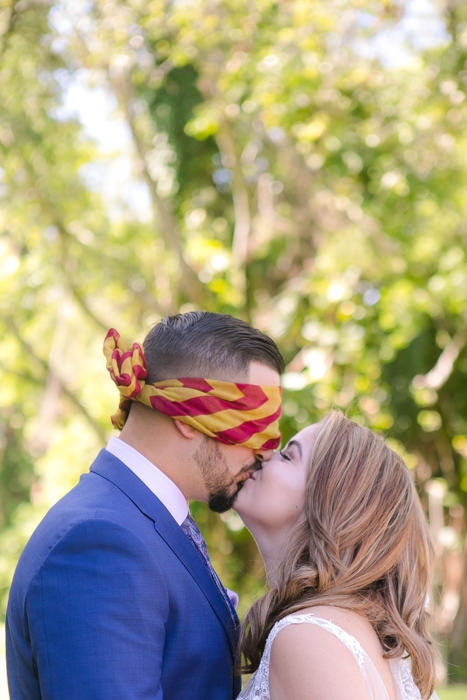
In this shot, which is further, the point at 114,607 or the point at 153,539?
the point at 153,539

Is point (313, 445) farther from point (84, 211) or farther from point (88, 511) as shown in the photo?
point (84, 211)

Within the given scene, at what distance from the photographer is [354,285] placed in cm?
941

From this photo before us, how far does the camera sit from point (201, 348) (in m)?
2.32

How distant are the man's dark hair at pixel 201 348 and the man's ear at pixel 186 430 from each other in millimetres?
144

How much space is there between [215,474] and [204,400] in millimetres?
251

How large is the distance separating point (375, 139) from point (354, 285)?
1787 millimetres

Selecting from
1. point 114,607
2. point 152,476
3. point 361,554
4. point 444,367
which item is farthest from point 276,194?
point 114,607

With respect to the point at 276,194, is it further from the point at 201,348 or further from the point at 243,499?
the point at 201,348

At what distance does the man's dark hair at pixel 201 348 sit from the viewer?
2.31 m

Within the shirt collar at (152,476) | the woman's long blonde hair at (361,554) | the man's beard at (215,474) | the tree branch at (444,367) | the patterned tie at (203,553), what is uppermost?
the shirt collar at (152,476)

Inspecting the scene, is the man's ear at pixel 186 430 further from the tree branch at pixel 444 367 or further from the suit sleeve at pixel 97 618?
the tree branch at pixel 444 367

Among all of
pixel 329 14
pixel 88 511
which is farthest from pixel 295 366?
pixel 88 511

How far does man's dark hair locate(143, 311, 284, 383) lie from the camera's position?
91.0 inches

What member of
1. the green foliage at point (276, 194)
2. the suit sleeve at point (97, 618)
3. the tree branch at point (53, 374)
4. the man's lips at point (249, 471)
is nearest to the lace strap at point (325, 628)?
the suit sleeve at point (97, 618)
